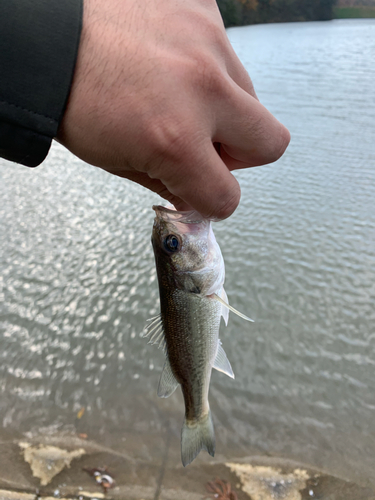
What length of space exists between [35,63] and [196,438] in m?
1.72

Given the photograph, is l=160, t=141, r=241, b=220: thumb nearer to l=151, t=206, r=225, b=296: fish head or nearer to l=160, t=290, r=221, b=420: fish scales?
l=151, t=206, r=225, b=296: fish head

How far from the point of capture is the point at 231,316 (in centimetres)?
382

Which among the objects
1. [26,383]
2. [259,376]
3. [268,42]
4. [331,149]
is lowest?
[26,383]

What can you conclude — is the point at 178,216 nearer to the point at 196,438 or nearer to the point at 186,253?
the point at 186,253

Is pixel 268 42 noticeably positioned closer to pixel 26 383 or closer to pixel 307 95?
pixel 307 95

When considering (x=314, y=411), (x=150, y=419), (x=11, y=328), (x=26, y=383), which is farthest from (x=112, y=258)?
(x=314, y=411)

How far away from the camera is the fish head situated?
1515mm

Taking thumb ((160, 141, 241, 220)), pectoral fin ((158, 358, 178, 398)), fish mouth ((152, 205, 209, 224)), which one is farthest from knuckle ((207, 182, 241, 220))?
pectoral fin ((158, 358, 178, 398))

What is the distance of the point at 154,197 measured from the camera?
5500 mm

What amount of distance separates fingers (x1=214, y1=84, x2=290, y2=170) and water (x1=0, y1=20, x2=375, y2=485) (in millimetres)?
2522

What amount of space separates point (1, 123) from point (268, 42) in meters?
23.5

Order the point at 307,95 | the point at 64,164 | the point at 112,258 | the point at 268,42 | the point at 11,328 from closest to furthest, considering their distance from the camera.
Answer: the point at 11,328 → the point at 112,258 → the point at 64,164 → the point at 307,95 → the point at 268,42

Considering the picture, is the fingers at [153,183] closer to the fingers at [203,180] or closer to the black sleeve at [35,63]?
the fingers at [203,180]

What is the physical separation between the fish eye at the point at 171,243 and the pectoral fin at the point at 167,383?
0.60m
